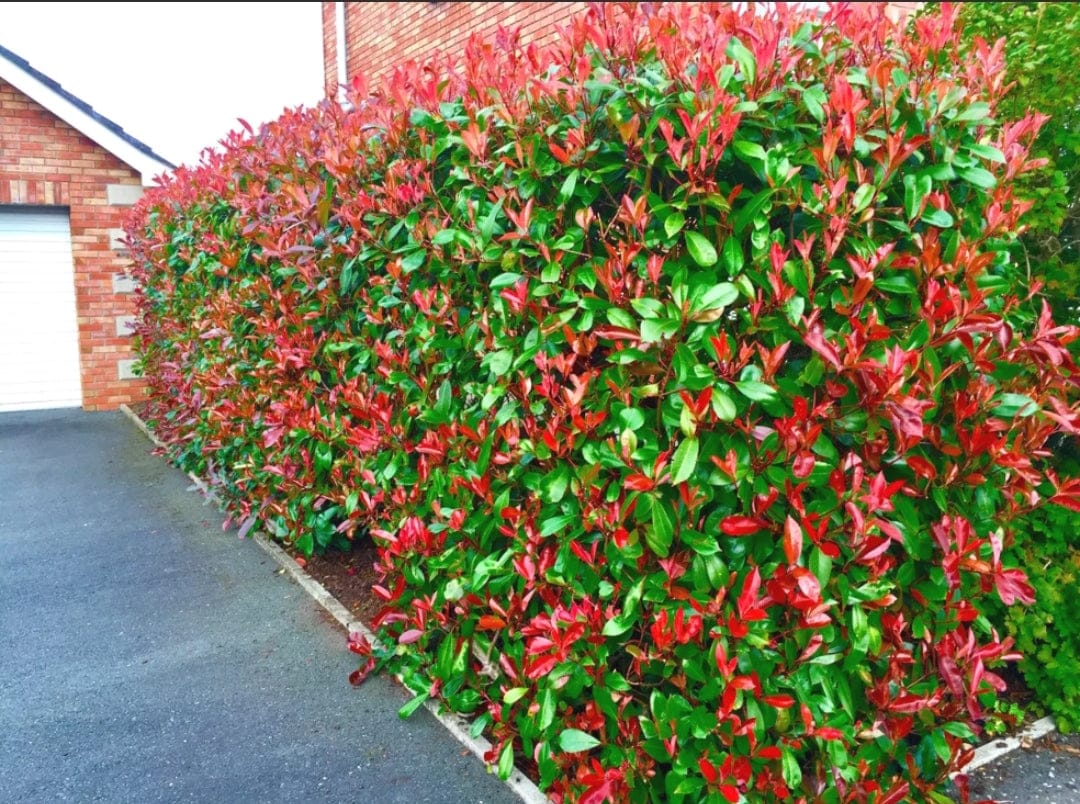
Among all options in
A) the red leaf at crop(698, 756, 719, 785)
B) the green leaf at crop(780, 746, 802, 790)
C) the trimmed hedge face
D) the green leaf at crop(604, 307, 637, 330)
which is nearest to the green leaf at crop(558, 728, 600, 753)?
the trimmed hedge face

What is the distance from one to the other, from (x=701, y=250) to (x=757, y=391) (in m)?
0.45

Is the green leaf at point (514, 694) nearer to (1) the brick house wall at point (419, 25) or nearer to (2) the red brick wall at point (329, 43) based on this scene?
(1) the brick house wall at point (419, 25)

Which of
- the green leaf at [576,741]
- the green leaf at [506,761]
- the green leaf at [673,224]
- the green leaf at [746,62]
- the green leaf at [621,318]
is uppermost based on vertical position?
the green leaf at [746,62]

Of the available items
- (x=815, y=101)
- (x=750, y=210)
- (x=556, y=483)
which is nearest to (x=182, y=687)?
(x=556, y=483)

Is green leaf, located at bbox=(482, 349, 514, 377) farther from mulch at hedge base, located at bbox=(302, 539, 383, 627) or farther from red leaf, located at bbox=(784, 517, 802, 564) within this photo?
mulch at hedge base, located at bbox=(302, 539, 383, 627)

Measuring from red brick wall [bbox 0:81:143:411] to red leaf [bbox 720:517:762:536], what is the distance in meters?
10.2

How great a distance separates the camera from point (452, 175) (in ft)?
9.25

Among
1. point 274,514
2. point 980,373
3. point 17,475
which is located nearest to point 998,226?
point 980,373

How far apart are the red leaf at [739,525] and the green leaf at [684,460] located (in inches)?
6.6

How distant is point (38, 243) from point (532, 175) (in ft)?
33.4

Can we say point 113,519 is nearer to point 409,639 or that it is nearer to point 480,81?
point 409,639

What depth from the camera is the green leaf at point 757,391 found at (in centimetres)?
200

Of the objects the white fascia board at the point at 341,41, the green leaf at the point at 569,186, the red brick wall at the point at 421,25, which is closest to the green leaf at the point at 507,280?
the green leaf at the point at 569,186

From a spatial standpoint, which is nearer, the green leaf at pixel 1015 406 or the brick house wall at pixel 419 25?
the green leaf at pixel 1015 406
